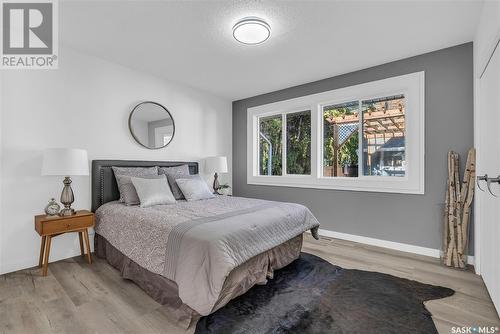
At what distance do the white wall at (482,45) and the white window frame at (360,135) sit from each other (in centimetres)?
51

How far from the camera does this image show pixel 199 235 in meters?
1.81

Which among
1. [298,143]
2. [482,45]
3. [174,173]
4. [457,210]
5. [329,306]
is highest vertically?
[482,45]

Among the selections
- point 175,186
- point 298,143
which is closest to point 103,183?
point 175,186

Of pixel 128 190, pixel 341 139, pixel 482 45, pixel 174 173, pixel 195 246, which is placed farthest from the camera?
pixel 341 139

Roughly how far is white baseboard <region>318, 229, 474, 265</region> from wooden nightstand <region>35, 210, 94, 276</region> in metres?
3.21

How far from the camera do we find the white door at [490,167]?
1846 millimetres

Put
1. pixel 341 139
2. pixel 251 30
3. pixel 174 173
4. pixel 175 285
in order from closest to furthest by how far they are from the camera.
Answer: pixel 175 285 → pixel 251 30 → pixel 174 173 → pixel 341 139

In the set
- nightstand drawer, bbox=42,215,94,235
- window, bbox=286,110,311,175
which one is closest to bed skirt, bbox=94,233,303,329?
nightstand drawer, bbox=42,215,94,235

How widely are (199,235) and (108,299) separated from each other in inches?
40.7

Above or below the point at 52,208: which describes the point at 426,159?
above

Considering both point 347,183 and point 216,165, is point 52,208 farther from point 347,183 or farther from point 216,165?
point 347,183

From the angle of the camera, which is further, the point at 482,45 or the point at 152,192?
the point at 152,192

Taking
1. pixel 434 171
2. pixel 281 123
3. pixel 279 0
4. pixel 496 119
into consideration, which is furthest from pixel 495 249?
pixel 281 123

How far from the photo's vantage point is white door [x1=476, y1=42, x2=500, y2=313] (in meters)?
1.85
